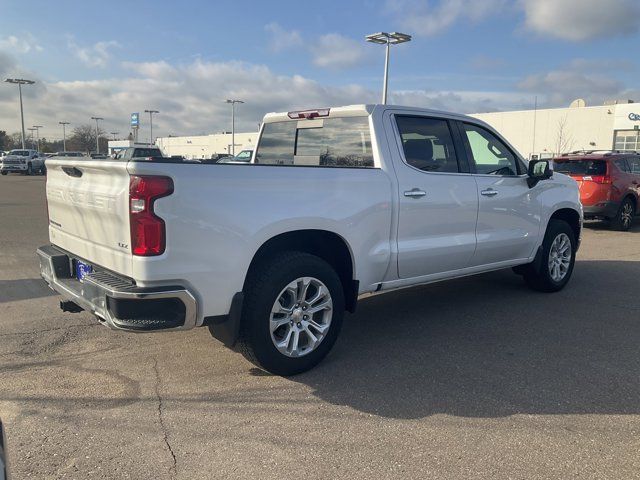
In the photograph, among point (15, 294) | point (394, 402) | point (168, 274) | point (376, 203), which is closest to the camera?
point (168, 274)

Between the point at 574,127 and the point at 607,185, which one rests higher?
the point at 574,127

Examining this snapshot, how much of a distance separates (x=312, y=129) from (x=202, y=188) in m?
2.11

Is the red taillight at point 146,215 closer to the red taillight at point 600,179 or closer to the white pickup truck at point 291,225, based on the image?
the white pickup truck at point 291,225

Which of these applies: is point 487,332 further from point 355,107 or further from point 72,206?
point 72,206

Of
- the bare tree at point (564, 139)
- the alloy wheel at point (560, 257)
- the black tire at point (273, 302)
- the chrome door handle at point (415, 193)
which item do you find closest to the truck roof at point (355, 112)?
the chrome door handle at point (415, 193)

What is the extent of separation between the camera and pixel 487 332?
16.4 feet

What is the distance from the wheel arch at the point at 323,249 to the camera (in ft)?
12.4

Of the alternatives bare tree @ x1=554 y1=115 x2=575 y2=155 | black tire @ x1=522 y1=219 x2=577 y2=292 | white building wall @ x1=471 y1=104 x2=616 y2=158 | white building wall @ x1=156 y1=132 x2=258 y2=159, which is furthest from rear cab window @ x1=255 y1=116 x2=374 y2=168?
white building wall @ x1=156 y1=132 x2=258 y2=159

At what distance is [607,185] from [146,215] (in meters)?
11.2

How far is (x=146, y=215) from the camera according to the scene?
10.3 feet

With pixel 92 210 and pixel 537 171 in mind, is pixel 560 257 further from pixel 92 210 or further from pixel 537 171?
pixel 92 210

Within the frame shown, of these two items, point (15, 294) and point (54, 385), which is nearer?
point (54, 385)

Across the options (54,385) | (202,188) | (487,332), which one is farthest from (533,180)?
(54,385)

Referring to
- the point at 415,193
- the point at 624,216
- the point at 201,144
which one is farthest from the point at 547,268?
the point at 201,144
